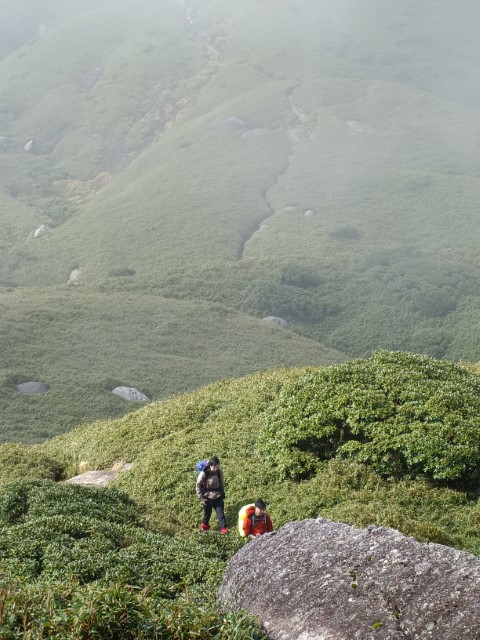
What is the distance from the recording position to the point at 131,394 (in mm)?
61781

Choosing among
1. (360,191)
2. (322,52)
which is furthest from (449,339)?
(322,52)

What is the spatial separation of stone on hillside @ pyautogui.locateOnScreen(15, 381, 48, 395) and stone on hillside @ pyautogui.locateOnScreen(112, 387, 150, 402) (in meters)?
5.68

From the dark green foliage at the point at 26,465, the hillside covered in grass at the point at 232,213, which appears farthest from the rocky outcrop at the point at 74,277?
the dark green foliage at the point at 26,465

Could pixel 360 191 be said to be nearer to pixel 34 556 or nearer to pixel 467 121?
pixel 467 121

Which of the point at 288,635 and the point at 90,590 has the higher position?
the point at 90,590

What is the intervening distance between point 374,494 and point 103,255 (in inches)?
3689

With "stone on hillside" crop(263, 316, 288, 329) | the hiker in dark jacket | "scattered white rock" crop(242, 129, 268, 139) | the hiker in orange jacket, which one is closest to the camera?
the hiker in orange jacket

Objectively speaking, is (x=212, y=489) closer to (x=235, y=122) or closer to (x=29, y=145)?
(x=235, y=122)

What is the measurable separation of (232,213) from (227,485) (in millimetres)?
101390

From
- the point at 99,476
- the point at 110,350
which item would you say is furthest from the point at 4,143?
the point at 99,476

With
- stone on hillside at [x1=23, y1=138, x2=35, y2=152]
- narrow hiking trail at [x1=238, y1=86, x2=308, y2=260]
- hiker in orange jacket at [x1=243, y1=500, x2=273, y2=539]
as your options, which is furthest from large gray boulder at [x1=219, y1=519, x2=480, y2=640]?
stone on hillside at [x1=23, y1=138, x2=35, y2=152]

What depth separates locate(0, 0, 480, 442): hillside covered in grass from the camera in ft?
246

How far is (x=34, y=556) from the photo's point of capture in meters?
11.1

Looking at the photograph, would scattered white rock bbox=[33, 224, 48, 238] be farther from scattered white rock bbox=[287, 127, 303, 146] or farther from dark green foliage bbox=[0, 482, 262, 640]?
dark green foliage bbox=[0, 482, 262, 640]
